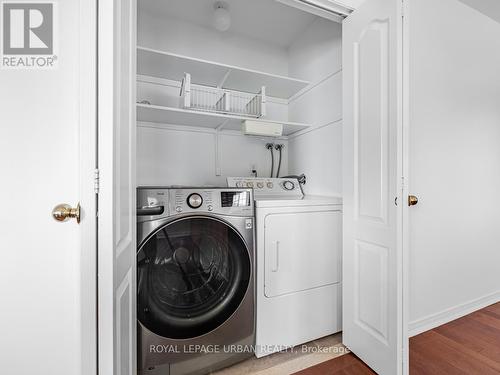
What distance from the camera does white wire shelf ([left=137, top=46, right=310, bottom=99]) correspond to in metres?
1.70

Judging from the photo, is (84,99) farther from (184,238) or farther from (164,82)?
(164,82)

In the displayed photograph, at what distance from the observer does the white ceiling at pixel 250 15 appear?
1.87 metres

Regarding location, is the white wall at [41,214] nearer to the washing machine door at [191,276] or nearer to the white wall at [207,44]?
the washing machine door at [191,276]

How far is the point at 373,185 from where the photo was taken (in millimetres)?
1331

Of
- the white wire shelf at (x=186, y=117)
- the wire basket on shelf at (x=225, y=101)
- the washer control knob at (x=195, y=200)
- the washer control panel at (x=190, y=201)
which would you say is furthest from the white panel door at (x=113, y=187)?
the wire basket on shelf at (x=225, y=101)

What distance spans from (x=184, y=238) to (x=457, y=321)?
222 cm

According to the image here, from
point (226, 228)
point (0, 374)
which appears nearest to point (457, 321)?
point (226, 228)

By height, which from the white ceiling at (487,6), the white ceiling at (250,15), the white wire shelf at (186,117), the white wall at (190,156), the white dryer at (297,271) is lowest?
the white dryer at (297,271)

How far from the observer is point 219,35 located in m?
2.16

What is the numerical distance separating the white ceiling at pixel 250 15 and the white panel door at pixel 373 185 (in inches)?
28.9

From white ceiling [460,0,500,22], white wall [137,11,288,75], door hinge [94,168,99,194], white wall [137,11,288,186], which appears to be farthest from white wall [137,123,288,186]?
white ceiling [460,0,500,22]

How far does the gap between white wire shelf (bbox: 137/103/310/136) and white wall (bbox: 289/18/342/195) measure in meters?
0.18

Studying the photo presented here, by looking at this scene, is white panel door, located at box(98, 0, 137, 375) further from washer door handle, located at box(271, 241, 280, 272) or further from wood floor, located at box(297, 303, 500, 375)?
wood floor, located at box(297, 303, 500, 375)

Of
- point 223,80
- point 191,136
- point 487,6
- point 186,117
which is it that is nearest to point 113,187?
point 186,117
